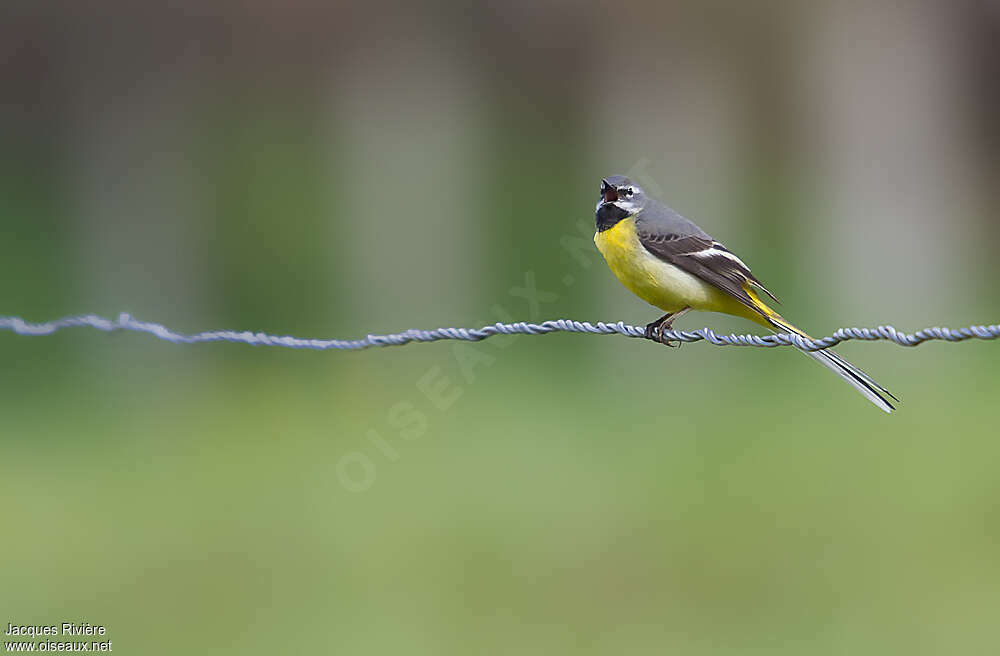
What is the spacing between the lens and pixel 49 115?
14789 millimetres

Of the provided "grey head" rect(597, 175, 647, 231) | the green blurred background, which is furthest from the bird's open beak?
the green blurred background

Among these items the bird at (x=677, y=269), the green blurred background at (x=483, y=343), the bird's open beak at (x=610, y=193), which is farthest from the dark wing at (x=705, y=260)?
the green blurred background at (x=483, y=343)

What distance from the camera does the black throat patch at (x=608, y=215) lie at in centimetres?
486

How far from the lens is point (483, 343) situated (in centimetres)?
988

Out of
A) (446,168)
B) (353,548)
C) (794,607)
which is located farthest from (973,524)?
(446,168)

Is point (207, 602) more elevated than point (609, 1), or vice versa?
point (609, 1)

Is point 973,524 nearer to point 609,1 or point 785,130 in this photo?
point 609,1

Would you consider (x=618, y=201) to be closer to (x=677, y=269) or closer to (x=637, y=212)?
(x=637, y=212)

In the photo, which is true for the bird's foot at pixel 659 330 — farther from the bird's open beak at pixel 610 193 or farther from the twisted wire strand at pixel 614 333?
the bird's open beak at pixel 610 193

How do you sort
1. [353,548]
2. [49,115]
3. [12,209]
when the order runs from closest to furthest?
1. [353,548]
2. [49,115]
3. [12,209]

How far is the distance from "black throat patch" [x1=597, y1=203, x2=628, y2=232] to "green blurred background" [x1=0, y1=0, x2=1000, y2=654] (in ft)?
6.19

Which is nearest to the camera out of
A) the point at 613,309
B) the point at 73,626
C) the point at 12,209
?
the point at 73,626

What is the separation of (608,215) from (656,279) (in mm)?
462

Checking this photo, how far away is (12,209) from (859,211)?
11.0 metres
